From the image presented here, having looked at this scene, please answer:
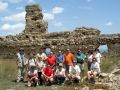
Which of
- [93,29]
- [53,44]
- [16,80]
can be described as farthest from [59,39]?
[16,80]

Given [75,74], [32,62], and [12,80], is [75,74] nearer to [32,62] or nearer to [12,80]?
[32,62]

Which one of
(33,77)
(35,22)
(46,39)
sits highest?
(35,22)

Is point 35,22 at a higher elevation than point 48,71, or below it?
higher

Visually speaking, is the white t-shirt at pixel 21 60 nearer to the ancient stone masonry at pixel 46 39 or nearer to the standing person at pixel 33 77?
the standing person at pixel 33 77

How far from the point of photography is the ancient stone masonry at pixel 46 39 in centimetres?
3052

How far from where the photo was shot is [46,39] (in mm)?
33281

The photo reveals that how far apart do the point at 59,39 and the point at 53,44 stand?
75cm

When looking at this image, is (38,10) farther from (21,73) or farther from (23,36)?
(21,73)

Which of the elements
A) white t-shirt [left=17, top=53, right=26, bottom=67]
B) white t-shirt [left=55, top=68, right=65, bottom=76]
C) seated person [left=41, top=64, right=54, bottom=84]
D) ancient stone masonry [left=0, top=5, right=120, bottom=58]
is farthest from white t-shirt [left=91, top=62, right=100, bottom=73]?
ancient stone masonry [left=0, top=5, right=120, bottom=58]

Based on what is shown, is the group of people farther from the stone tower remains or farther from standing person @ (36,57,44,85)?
the stone tower remains

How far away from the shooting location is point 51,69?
1709cm

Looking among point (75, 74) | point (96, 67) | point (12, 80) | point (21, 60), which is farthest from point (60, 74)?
point (12, 80)

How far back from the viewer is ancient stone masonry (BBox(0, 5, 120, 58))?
30.5m

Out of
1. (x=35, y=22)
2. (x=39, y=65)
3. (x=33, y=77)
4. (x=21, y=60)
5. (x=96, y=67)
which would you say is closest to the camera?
(x=96, y=67)
